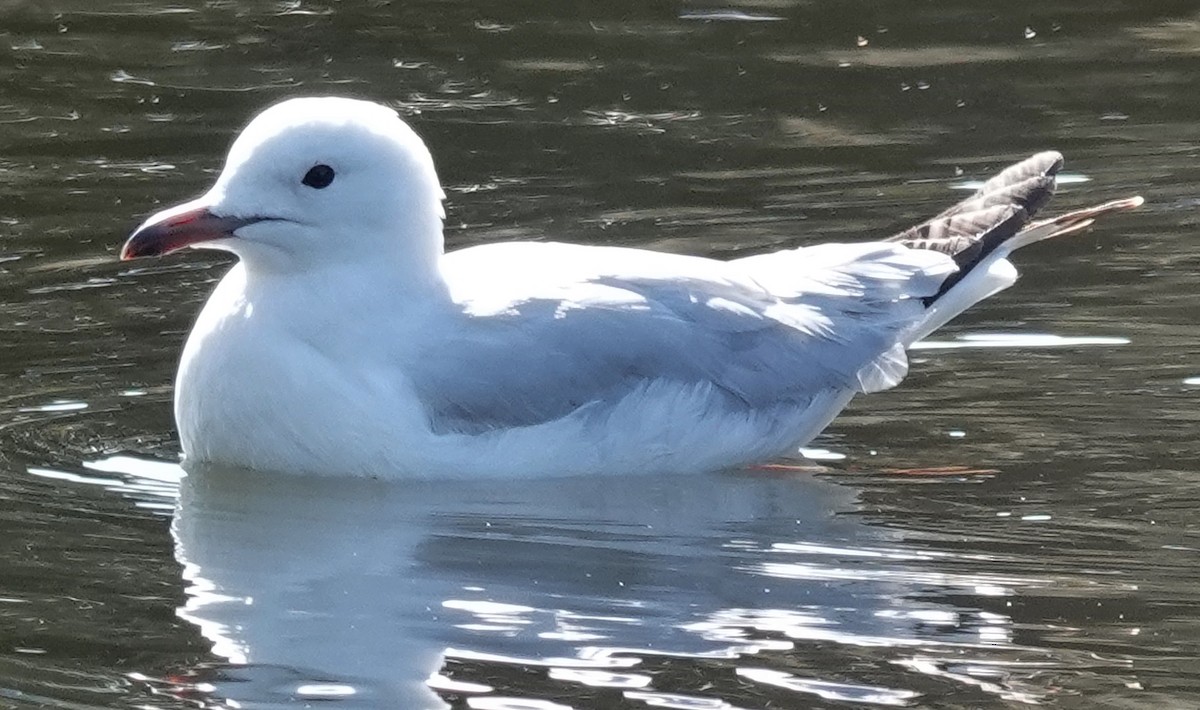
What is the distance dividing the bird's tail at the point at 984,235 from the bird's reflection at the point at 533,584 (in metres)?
1.09

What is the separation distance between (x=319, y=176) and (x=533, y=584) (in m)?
1.62

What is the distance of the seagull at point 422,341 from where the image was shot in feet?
24.8

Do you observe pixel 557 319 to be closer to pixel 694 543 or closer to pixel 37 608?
pixel 694 543

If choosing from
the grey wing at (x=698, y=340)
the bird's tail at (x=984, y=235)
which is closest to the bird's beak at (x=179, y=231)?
the grey wing at (x=698, y=340)

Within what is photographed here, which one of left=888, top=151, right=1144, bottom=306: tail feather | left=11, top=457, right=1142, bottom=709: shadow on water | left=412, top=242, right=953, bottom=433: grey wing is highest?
left=888, top=151, right=1144, bottom=306: tail feather

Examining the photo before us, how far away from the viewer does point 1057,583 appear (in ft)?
22.4

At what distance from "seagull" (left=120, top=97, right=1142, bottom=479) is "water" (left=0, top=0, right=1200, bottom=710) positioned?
172 mm

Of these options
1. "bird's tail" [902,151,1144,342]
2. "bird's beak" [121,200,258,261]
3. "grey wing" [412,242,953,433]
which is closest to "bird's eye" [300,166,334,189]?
"bird's beak" [121,200,258,261]

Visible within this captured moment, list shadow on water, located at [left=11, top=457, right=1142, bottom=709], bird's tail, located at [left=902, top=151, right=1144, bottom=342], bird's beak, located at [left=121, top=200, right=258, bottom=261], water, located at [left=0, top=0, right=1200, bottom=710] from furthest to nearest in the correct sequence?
bird's tail, located at [left=902, top=151, right=1144, bottom=342], bird's beak, located at [left=121, top=200, right=258, bottom=261], water, located at [left=0, top=0, right=1200, bottom=710], shadow on water, located at [left=11, top=457, right=1142, bottom=709]

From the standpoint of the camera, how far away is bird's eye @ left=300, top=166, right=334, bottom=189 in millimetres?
7676

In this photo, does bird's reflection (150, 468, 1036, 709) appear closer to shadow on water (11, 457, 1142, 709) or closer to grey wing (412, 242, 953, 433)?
shadow on water (11, 457, 1142, 709)

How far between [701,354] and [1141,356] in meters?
1.87

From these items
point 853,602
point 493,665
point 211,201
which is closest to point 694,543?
point 853,602

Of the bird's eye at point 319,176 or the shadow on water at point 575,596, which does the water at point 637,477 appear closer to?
the shadow on water at point 575,596
